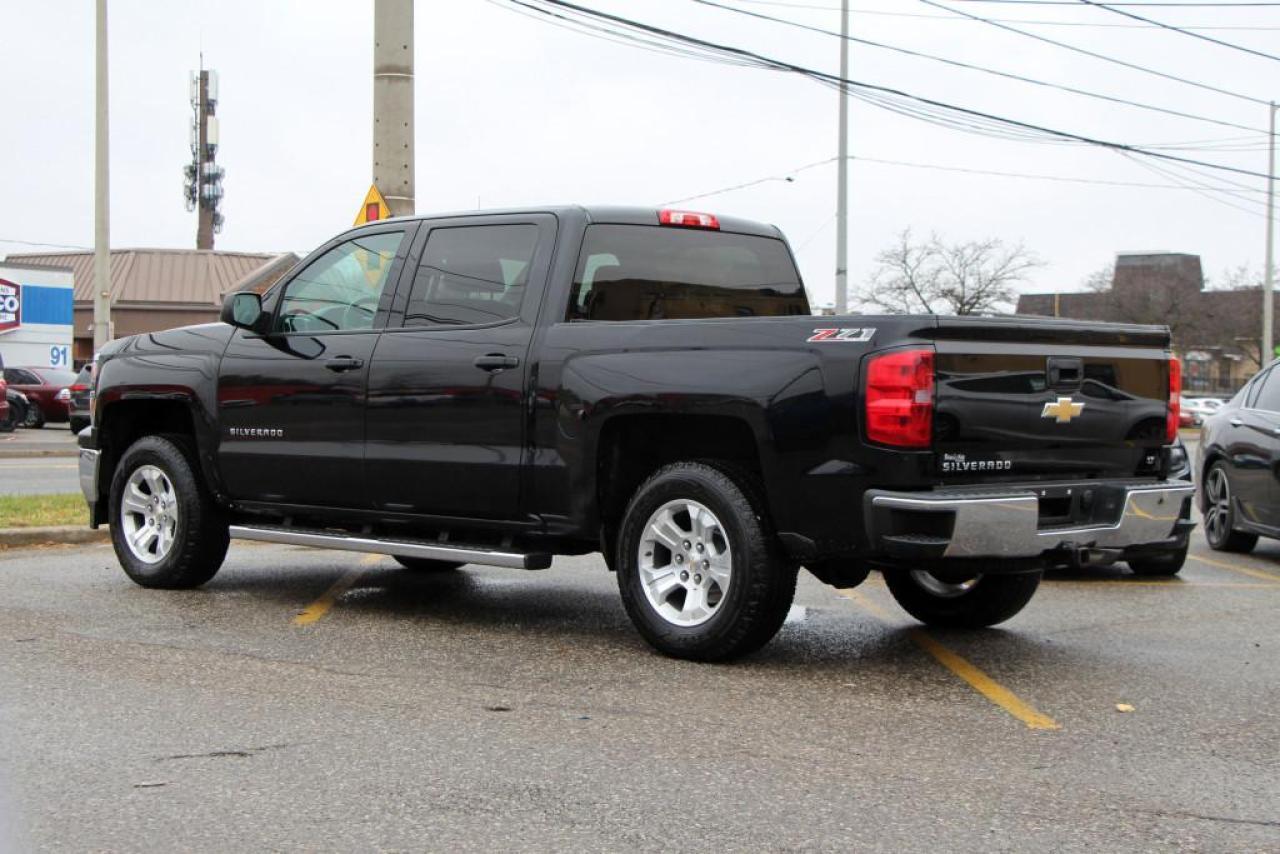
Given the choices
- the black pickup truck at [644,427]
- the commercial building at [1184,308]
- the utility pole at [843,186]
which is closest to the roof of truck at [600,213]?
the black pickup truck at [644,427]

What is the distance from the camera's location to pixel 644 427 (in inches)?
249

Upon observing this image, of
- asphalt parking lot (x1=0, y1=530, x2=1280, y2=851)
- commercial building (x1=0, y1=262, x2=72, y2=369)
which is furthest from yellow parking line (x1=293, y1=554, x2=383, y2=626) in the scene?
commercial building (x1=0, y1=262, x2=72, y2=369)

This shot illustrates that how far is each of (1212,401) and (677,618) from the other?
5439 cm

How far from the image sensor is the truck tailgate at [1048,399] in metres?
5.50

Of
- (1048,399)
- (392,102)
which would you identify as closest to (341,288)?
(1048,399)

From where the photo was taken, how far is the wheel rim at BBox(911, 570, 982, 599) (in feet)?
22.9

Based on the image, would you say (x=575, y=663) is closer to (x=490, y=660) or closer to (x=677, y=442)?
(x=490, y=660)

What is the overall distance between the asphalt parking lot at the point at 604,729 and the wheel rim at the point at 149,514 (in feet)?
0.95

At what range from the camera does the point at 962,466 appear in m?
5.53

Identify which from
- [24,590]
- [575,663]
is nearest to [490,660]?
[575,663]

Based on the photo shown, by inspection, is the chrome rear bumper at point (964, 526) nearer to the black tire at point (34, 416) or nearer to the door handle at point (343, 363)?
the door handle at point (343, 363)

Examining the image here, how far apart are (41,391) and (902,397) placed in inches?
1094

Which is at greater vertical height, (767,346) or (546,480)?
(767,346)

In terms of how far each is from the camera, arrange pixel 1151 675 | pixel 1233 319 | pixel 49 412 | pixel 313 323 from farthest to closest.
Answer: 1. pixel 1233 319
2. pixel 49 412
3. pixel 313 323
4. pixel 1151 675
